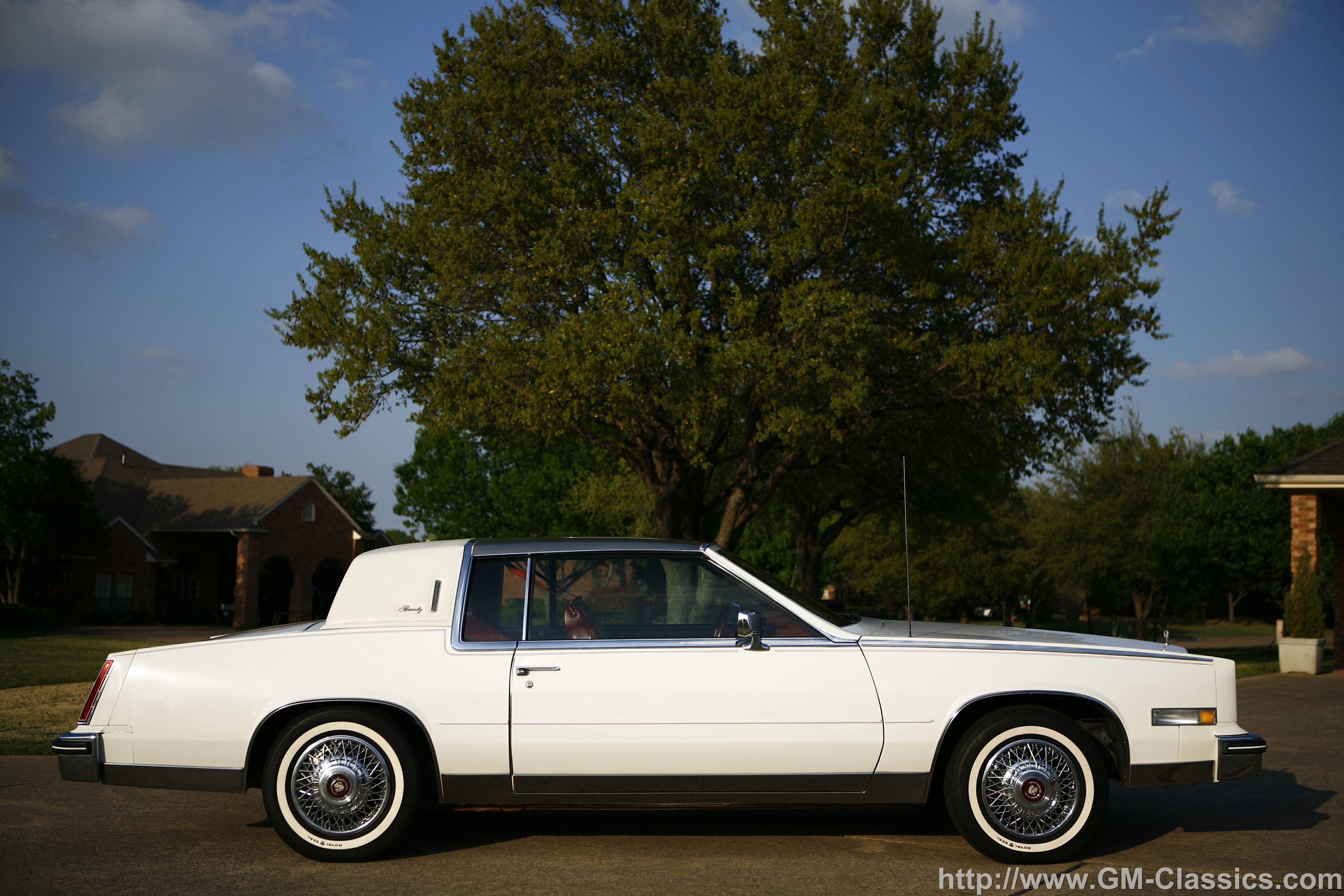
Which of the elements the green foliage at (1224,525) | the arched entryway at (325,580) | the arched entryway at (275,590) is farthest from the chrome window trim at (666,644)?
the arched entryway at (325,580)

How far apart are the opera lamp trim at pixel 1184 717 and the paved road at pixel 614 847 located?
649mm

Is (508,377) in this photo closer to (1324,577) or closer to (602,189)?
(602,189)

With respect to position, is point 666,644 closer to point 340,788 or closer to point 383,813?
point 383,813

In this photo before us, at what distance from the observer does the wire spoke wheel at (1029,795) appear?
5.29 m

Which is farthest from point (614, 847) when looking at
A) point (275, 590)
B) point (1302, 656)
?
point (275, 590)

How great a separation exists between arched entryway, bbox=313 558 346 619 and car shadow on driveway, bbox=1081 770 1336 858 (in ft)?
146

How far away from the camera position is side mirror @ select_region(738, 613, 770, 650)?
5273 millimetres

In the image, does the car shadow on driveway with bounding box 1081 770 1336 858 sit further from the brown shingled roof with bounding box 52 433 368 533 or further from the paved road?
the brown shingled roof with bounding box 52 433 368 533

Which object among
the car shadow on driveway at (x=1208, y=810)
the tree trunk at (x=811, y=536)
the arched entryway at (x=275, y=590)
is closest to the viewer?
the car shadow on driveway at (x=1208, y=810)

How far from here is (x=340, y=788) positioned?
214 inches

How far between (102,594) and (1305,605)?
4096cm

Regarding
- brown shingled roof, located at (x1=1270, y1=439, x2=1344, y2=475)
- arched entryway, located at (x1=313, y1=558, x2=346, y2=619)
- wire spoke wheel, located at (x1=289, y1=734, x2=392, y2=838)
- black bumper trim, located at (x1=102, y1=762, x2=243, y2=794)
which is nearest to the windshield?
wire spoke wheel, located at (x1=289, y1=734, x2=392, y2=838)

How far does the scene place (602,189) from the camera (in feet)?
64.0

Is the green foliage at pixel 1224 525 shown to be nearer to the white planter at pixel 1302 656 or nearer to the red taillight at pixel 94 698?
the white planter at pixel 1302 656
